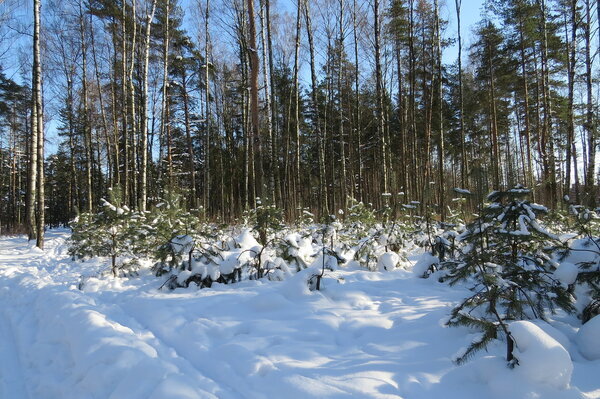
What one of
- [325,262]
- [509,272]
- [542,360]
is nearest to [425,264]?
[325,262]

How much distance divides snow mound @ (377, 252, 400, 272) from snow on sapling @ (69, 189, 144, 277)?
400 cm

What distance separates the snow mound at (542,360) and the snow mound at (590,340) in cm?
52

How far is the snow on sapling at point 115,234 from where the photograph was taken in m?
5.50

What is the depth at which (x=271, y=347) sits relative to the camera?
261cm

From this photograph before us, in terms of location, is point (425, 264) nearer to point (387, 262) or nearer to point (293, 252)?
point (387, 262)

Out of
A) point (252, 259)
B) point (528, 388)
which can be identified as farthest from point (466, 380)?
point (252, 259)

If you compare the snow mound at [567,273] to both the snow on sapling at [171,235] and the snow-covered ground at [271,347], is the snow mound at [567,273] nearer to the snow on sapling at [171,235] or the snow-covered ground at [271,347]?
the snow-covered ground at [271,347]

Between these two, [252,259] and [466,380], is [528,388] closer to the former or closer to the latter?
[466,380]

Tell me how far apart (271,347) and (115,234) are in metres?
4.40

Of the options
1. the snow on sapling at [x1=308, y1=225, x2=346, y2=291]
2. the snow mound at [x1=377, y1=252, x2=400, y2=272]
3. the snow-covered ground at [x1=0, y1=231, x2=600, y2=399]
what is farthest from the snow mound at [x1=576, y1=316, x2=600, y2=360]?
the snow mound at [x1=377, y1=252, x2=400, y2=272]

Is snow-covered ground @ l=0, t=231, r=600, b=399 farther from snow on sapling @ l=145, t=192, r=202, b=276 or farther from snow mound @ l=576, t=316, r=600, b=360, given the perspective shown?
snow on sapling @ l=145, t=192, r=202, b=276

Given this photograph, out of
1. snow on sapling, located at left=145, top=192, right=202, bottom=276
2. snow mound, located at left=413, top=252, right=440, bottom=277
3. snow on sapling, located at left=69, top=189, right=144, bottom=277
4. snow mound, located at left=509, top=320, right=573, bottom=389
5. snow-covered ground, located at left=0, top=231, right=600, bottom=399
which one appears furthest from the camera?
snow on sapling, located at left=69, top=189, right=144, bottom=277

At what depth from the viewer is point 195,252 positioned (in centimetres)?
505

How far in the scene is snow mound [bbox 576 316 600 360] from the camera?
84.2 inches
